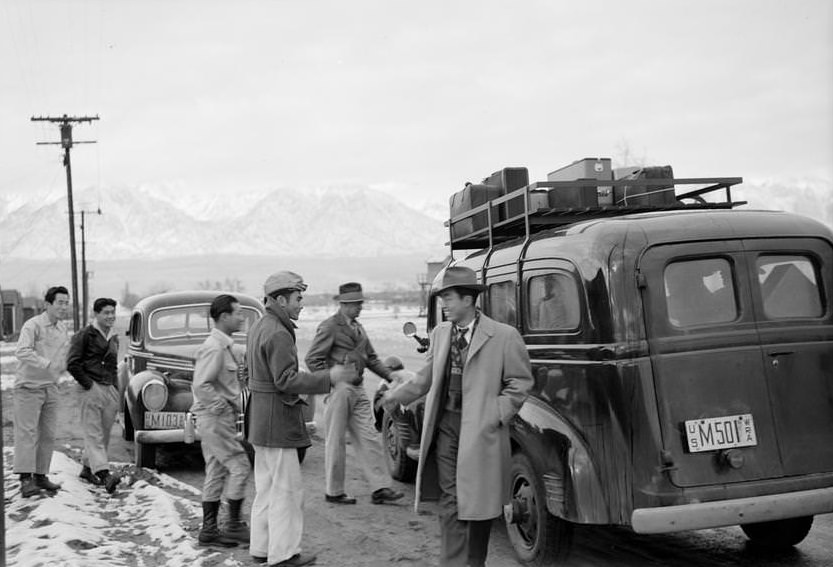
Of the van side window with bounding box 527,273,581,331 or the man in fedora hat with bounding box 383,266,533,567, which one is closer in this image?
the man in fedora hat with bounding box 383,266,533,567

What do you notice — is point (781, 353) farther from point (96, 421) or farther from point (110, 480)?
point (96, 421)

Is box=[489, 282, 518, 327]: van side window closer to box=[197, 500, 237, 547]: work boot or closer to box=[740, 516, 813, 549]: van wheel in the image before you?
box=[740, 516, 813, 549]: van wheel

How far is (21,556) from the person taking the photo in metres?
5.63

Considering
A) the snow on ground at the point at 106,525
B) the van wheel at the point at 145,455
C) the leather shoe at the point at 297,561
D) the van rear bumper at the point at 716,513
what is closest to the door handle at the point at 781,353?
the van rear bumper at the point at 716,513

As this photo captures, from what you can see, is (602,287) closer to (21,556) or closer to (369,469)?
(369,469)

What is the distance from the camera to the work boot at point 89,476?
815cm

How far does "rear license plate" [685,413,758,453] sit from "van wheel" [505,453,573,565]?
1002 millimetres

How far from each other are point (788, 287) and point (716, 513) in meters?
1.58

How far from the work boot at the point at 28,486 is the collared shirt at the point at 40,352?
2.88 ft

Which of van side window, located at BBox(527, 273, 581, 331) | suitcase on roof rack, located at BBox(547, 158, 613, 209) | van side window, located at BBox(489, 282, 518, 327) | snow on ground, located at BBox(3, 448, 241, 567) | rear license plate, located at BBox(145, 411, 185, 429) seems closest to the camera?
van side window, located at BBox(527, 273, 581, 331)

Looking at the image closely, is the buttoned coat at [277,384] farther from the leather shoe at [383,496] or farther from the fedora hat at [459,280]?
the leather shoe at [383,496]

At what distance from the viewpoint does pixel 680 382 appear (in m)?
4.66

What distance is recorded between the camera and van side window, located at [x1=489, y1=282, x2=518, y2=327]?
5980 millimetres

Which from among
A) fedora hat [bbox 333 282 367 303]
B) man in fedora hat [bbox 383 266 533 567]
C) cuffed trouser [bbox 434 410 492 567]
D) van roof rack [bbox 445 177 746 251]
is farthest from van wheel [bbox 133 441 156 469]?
cuffed trouser [bbox 434 410 492 567]
